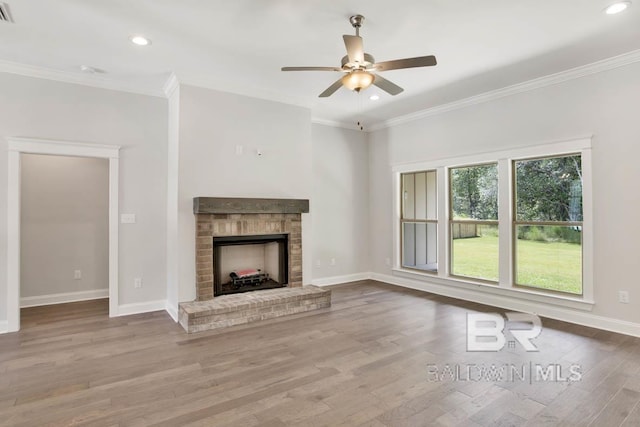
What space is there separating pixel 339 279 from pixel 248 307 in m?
2.60

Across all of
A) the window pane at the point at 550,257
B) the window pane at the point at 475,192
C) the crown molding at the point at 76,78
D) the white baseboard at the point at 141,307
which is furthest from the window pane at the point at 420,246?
the crown molding at the point at 76,78

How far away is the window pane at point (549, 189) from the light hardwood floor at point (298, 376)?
137 centimetres

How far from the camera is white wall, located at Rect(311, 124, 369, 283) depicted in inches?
251

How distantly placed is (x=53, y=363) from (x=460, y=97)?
5.85 metres

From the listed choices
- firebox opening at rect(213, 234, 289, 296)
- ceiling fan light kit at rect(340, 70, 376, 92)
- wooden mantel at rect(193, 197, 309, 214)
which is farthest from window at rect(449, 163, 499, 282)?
ceiling fan light kit at rect(340, 70, 376, 92)

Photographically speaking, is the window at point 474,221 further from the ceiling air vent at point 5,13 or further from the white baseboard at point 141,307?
the ceiling air vent at point 5,13

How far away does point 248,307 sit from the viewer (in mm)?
4293

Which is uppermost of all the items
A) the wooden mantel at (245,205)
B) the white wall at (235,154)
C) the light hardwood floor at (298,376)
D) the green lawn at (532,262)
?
the white wall at (235,154)

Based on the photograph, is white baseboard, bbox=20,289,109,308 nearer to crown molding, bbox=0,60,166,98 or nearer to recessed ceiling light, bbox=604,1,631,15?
Answer: crown molding, bbox=0,60,166,98

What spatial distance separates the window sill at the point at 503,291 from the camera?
4.18 meters

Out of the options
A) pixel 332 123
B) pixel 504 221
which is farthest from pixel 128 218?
pixel 504 221

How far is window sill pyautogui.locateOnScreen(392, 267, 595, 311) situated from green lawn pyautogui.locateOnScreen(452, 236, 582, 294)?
14 cm

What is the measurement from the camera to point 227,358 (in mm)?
3260

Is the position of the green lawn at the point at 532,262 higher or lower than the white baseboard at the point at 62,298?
higher
